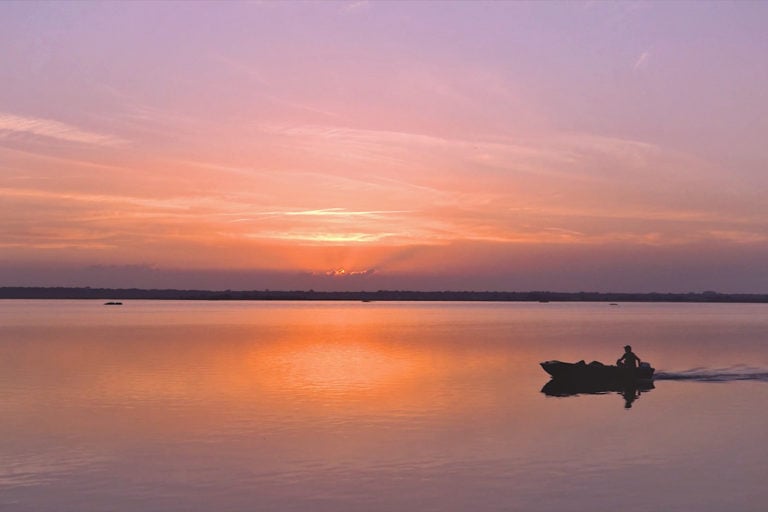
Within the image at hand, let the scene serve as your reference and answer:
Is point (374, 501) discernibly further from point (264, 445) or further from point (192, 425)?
point (192, 425)

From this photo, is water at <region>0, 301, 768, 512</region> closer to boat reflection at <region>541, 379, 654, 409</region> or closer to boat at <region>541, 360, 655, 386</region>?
boat reflection at <region>541, 379, 654, 409</region>

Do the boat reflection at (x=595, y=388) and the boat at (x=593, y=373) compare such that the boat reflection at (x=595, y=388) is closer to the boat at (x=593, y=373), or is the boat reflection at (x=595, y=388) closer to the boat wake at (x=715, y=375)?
the boat at (x=593, y=373)

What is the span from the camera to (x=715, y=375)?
4947cm

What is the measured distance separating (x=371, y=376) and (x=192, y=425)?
61.5 ft

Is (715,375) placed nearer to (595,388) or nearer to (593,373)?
(595,388)

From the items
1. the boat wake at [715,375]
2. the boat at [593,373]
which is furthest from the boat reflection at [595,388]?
the boat wake at [715,375]

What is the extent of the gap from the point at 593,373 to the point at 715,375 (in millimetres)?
11689

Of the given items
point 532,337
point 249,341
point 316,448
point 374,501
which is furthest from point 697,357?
point 374,501

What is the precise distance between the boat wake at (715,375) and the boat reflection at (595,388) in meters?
6.54

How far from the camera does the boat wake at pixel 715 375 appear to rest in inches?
1903

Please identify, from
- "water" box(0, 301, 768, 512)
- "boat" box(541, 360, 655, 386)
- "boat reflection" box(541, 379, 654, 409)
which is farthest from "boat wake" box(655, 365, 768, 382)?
"boat reflection" box(541, 379, 654, 409)

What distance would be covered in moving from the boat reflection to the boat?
15 centimetres

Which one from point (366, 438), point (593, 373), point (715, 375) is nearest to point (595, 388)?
point (593, 373)

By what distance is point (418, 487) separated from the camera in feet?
67.3
